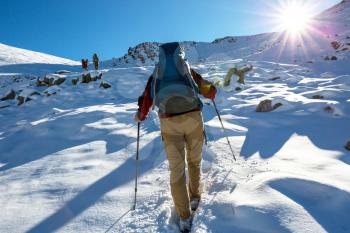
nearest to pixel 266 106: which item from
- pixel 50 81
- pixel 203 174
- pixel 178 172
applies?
pixel 203 174

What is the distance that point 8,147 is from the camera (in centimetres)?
664

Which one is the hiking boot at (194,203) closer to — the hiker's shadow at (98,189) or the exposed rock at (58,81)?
the hiker's shadow at (98,189)

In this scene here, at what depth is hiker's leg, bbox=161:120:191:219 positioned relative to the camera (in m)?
3.26

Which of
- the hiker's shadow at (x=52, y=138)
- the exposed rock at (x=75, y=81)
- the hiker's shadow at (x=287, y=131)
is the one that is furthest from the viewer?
the exposed rock at (x=75, y=81)

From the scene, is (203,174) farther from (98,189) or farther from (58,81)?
(58,81)

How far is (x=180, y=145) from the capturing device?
11.2 feet

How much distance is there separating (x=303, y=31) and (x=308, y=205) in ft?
129

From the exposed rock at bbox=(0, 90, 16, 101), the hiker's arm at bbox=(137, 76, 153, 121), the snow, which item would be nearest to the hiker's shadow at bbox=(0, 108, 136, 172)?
the snow

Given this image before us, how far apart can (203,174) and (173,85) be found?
6.14 feet

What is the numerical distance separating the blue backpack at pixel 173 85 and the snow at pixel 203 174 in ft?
4.04

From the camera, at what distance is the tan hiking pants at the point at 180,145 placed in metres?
3.28

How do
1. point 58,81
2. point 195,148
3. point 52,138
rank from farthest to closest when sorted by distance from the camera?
point 58,81, point 52,138, point 195,148

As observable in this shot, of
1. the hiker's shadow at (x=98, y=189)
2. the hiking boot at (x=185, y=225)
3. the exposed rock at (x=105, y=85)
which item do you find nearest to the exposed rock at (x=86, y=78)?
the exposed rock at (x=105, y=85)

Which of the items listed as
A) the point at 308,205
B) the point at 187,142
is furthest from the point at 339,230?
the point at 187,142
